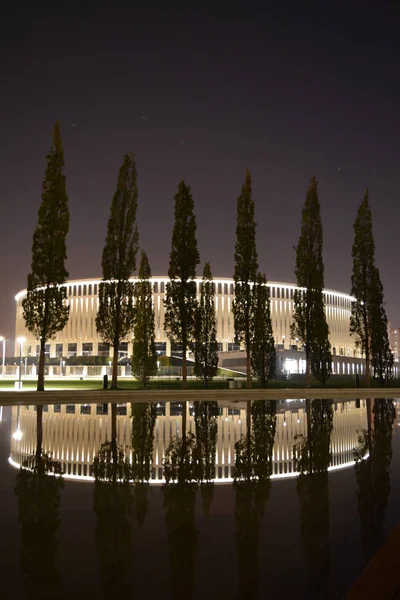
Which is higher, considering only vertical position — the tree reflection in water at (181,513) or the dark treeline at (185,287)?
the dark treeline at (185,287)

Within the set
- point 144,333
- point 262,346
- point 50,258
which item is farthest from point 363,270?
point 50,258

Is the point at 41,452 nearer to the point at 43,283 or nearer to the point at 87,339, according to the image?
the point at 43,283

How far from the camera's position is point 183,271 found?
3347 centimetres

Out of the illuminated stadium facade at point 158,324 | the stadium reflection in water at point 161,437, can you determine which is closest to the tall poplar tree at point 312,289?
the stadium reflection in water at point 161,437

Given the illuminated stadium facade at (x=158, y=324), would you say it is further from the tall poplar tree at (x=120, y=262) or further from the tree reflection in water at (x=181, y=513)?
the tree reflection in water at (x=181, y=513)

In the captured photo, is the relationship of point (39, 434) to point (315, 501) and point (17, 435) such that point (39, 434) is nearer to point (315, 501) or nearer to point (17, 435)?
point (17, 435)

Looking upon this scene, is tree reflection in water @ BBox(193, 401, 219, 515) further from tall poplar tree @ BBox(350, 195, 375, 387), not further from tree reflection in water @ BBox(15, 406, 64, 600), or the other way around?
tall poplar tree @ BBox(350, 195, 375, 387)

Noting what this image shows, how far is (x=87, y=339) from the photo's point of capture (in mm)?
74562

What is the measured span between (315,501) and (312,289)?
104ft

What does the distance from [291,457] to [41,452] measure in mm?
4516

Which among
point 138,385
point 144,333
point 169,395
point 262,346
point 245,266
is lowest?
point 169,395

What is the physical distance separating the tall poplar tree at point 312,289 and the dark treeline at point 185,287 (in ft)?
0.23

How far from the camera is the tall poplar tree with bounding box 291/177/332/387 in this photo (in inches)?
1432

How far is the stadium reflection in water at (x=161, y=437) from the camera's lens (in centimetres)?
832
